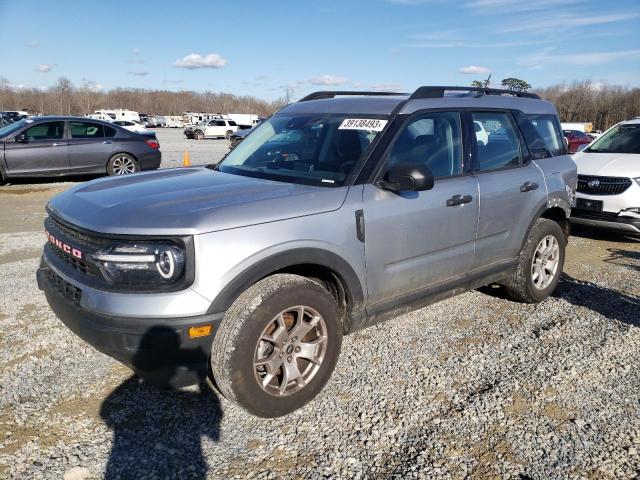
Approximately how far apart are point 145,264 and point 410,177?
1643mm

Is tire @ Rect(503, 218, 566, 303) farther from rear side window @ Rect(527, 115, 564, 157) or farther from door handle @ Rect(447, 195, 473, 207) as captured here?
door handle @ Rect(447, 195, 473, 207)

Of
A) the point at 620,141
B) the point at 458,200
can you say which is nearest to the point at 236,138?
the point at 620,141

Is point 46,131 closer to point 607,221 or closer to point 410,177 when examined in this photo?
point 410,177

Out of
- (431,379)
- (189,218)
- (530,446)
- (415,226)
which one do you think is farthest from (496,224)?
(189,218)

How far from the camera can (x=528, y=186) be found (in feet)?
14.8

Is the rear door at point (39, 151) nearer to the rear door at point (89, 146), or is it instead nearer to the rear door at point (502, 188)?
the rear door at point (89, 146)

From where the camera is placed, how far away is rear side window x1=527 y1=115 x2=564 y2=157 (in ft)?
16.3

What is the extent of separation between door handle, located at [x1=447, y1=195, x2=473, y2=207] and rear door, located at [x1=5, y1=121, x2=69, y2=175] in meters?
10.4

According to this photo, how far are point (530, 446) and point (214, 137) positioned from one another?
43705 mm

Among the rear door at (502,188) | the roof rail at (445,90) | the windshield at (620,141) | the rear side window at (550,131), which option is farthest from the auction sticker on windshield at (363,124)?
the windshield at (620,141)

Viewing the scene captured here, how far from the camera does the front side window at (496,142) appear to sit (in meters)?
4.23

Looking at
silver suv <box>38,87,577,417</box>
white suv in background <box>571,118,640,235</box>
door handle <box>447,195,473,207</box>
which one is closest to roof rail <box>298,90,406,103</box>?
silver suv <box>38,87,577,417</box>

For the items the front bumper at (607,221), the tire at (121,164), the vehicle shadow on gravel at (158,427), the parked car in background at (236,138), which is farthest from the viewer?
the tire at (121,164)

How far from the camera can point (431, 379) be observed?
3.50m
